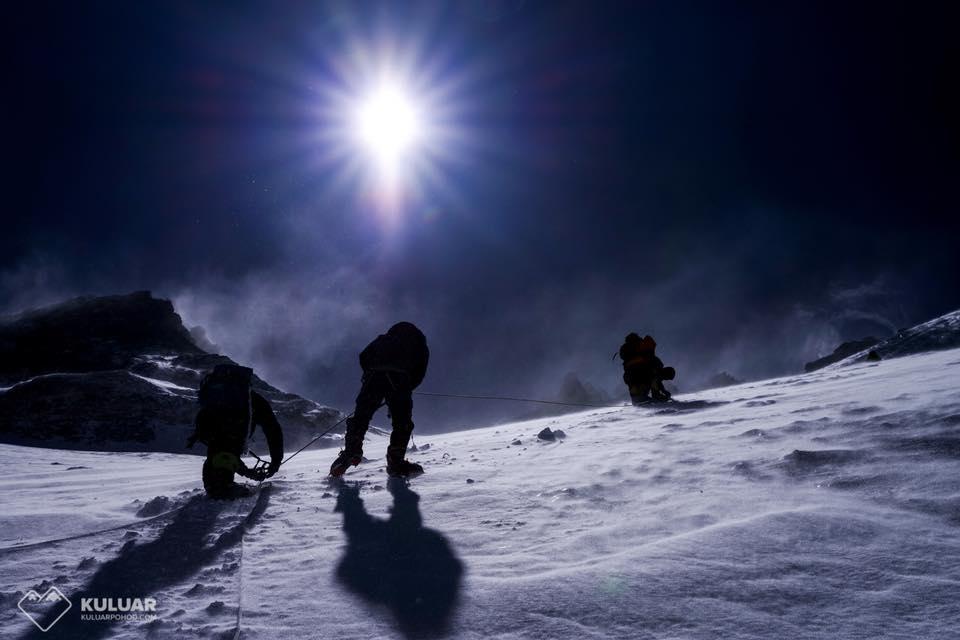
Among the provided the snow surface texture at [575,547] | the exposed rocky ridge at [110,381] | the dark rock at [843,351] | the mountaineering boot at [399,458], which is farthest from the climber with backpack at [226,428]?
the dark rock at [843,351]

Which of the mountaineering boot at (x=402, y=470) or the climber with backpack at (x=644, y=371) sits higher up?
the climber with backpack at (x=644, y=371)

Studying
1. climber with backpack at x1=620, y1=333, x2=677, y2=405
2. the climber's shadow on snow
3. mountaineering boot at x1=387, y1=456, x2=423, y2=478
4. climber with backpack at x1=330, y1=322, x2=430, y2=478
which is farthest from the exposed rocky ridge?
the climber's shadow on snow

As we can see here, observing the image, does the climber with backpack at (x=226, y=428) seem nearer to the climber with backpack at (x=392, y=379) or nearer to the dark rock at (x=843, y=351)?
the climber with backpack at (x=392, y=379)

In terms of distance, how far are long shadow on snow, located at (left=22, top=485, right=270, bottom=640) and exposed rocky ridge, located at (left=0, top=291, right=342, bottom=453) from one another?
3015 centimetres

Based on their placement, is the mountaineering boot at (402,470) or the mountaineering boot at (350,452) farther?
the mountaineering boot at (350,452)

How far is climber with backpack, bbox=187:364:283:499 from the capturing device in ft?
16.8

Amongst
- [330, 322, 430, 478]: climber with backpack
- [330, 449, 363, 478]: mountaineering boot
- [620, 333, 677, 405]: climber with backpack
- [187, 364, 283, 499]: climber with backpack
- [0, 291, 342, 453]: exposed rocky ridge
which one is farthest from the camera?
[0, 291, 342, 453]: exposed rocky ridge

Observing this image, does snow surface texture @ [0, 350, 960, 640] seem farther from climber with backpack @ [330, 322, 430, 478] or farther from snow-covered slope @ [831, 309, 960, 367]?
snow-covered slope @ [831, 309, 960, 367]

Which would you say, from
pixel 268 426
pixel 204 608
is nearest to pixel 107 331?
pixel 268 426

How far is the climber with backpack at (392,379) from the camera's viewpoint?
668 centimetres

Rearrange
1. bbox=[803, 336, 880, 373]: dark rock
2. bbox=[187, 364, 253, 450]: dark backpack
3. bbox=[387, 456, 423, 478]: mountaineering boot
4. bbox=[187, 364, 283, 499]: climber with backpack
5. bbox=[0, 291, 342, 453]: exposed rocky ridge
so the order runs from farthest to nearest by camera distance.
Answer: bbox=[803, 336, 880, 373]: dark rock → bbox=[0, 291, 342, 453]: exposed rocky ridge → bbox=[387, 456, 423, 478]: mountaineering boot → bbox=[187, 364, 253, 450]: dark backpack → bbox=[187, 364, 283, 499]: climber with backpack

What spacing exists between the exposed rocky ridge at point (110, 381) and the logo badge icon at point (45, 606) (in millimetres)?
31472

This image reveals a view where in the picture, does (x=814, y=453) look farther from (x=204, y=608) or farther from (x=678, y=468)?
(x=204, y=608)

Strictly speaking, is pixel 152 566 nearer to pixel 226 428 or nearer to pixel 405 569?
pixel 405 569
